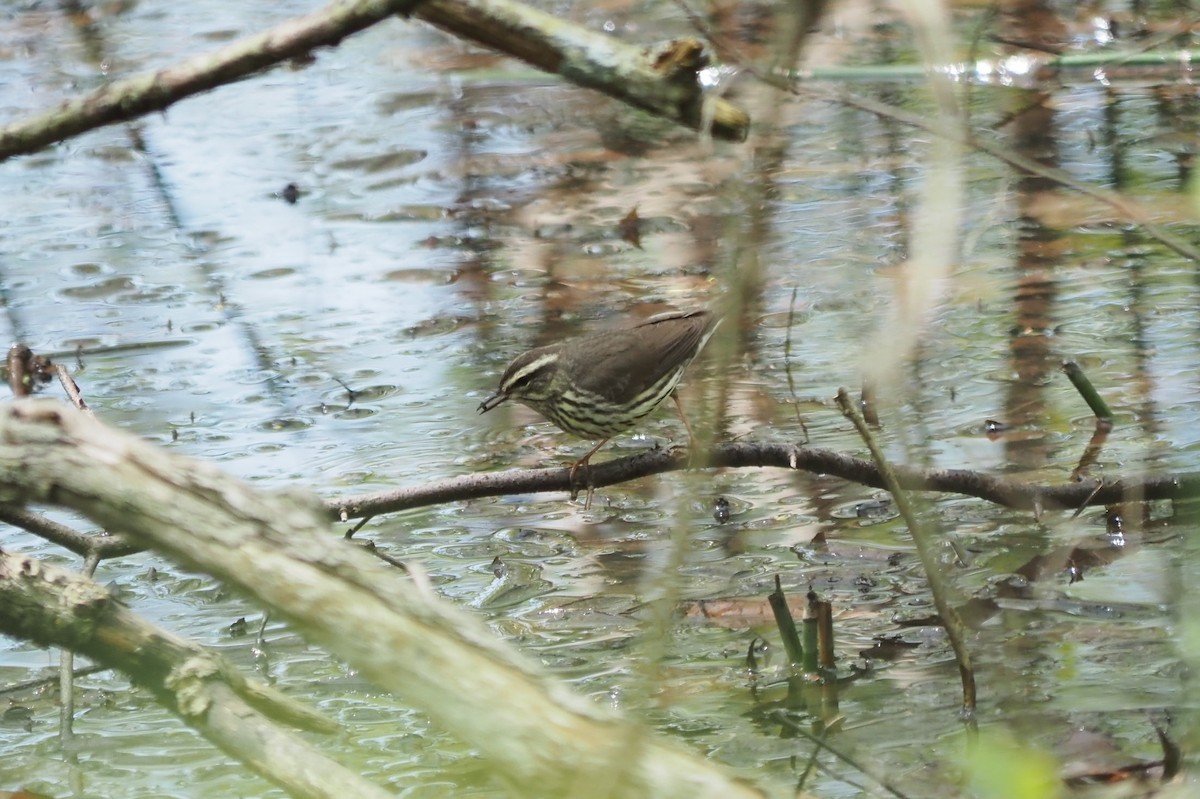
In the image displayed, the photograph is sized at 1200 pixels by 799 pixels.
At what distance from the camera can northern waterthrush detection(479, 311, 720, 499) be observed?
5273 millimetres

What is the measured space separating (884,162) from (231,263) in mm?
3656

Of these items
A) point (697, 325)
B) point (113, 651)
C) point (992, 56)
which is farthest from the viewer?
point (992, 56)

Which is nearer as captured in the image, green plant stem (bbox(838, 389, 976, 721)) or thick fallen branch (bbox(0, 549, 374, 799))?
thick fallen branch (bbox(0, 549, 374, 799))

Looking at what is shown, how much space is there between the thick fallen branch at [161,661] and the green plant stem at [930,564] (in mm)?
1184

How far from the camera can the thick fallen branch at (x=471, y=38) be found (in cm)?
324

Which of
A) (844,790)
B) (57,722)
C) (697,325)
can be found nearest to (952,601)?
(844,790)

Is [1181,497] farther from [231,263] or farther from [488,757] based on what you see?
[231,263]

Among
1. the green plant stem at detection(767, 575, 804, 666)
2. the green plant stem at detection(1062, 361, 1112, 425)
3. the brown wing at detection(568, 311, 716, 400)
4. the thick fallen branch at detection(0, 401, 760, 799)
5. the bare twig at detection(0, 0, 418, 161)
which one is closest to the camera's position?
the thick fallen branch at detection(0, 401, 760, 799)

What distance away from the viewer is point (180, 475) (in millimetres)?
2266

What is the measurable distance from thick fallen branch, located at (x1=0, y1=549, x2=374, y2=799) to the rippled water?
2.19 feet

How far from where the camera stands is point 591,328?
23.9 ft

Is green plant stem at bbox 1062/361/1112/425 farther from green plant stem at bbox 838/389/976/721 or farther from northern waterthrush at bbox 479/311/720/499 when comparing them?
green plant stem at bbox 838/389/976/721

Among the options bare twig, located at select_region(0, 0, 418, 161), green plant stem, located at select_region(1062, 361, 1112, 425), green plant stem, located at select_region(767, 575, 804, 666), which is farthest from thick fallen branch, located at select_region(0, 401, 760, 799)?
green plant stem, located at select_region(1062, 361, 1112, 425)

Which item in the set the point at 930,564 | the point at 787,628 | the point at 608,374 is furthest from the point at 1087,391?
the point at 930,564
